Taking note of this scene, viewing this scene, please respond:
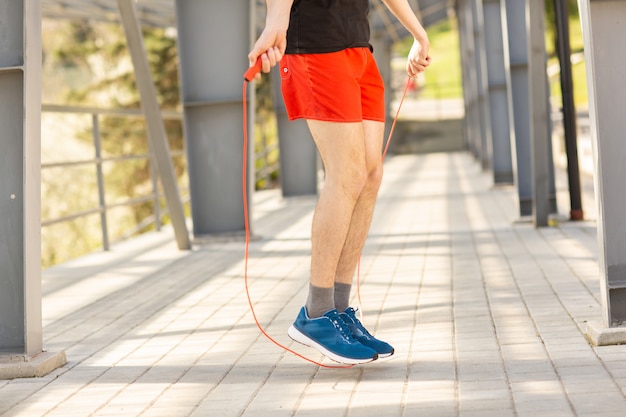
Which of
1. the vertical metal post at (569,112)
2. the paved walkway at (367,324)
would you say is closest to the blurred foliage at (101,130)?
the vertical metal post at (569,112)

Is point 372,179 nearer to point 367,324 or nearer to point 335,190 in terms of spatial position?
point 335,190

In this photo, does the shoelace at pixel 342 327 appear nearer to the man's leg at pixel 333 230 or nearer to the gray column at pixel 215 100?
the man's leg at pixel 333 230

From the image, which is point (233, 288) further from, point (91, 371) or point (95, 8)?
point (95, 8)

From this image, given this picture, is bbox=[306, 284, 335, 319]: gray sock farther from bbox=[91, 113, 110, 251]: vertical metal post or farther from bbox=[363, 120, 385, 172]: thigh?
→ bbox=[91, 113, 110, 251]: vertical metal post

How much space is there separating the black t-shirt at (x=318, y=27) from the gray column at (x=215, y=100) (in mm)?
6112

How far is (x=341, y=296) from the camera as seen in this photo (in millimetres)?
4352

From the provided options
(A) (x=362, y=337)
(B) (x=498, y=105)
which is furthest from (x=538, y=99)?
(B) (x=498, y=105)

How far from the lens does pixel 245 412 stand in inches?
147

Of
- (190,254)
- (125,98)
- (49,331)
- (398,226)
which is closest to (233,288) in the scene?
(49,331)

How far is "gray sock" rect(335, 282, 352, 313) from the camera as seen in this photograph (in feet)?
14.2

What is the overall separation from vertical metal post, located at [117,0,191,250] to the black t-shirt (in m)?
5.46

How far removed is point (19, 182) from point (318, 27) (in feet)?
4.95

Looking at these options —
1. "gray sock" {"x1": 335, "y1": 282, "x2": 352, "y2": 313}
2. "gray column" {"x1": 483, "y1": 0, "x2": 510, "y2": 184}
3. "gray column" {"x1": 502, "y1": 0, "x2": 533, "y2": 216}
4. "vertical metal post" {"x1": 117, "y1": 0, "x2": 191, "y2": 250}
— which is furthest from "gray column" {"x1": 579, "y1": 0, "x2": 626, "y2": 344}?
"gray column" {"x1": 483, "y1": 0, "x2": 510, "y2": 184}

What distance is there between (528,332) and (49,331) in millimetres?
2563
